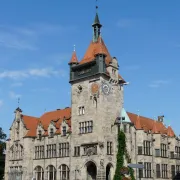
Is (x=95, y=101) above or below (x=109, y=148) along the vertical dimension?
above

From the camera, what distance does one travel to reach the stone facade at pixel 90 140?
58094 mm

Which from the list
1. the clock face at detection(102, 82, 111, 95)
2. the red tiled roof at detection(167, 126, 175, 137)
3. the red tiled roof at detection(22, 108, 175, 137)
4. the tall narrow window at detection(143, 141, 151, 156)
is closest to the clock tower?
the clock face at detection(102, 82, 111, 95)

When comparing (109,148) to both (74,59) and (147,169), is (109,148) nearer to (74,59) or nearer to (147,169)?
(147,169)

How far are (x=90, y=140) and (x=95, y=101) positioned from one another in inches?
252

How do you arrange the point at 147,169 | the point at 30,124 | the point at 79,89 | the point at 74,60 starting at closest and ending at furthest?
1. the point at 147,169
2. the point at 79,89
3. the point at 74,60
4. the point at 30,124

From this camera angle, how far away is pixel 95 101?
59344 mm

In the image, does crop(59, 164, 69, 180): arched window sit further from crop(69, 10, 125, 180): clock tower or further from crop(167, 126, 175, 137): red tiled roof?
crop(167, 126, 175, 137): red tiled roof

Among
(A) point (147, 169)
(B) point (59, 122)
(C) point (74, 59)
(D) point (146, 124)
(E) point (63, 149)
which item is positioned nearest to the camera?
(A) point (147, 169)

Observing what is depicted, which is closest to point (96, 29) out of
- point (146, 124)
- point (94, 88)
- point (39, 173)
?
point (94, 88)

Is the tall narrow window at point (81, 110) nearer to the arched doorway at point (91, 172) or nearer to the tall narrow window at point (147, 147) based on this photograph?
the arched doorway at point (91, 172)

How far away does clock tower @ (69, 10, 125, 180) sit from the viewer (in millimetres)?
57594

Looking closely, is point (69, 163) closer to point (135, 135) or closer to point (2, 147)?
point (135, 135)

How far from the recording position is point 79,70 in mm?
62969

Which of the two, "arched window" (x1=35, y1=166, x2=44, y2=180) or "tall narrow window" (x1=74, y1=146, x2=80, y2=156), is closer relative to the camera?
"tall narrow window" (x1=74, y1=146, x2=80, y2=156)
